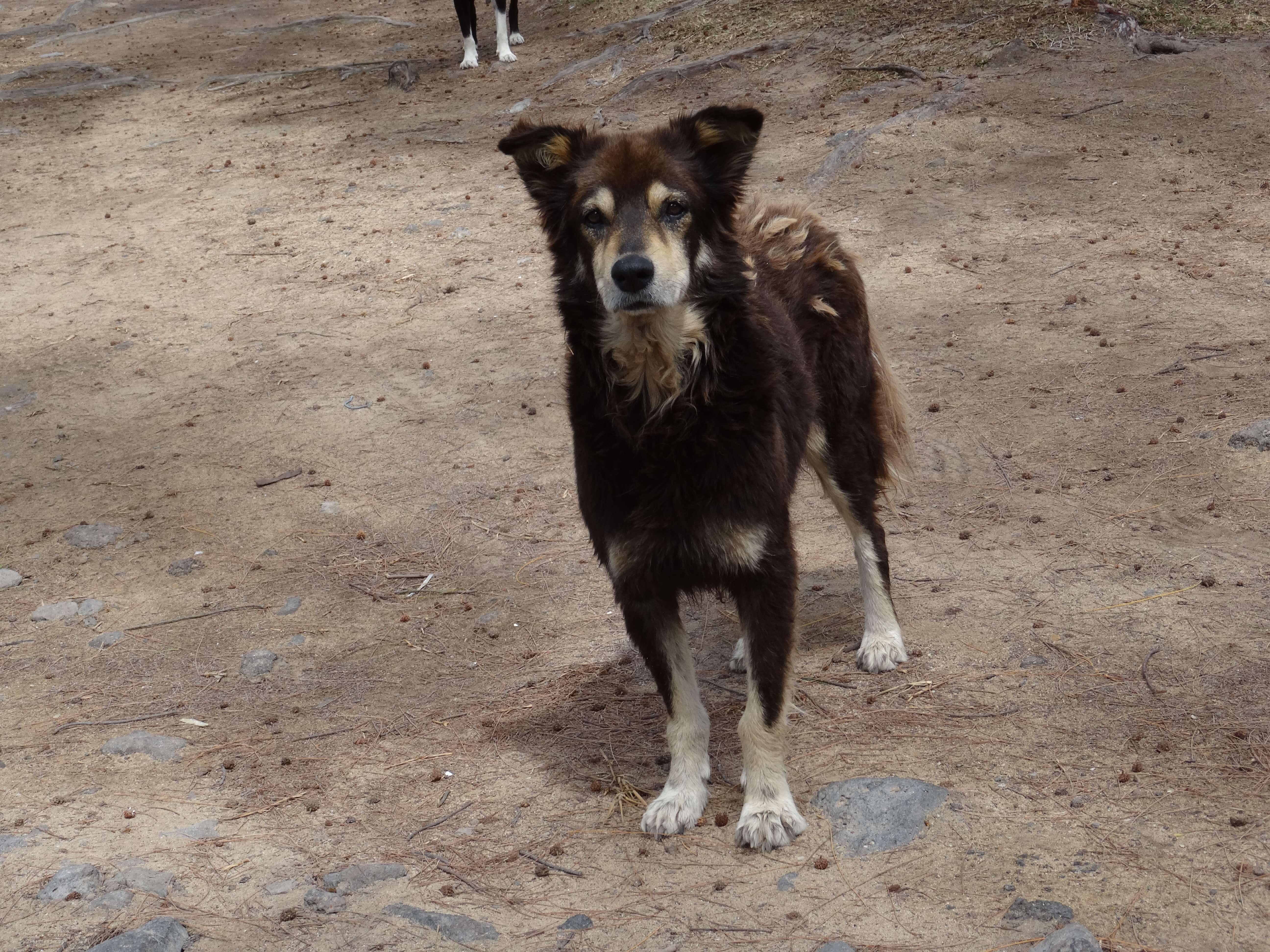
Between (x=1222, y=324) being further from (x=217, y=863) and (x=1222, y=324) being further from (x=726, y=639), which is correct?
(x=217, y=863)

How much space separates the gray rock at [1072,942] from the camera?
3000 mm

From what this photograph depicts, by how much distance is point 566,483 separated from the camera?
22.3 ft

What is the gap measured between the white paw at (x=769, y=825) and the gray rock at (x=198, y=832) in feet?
5.71

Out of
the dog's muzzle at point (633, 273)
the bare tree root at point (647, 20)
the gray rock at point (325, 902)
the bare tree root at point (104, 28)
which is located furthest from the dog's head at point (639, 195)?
the bare tree root at point (104, 28)

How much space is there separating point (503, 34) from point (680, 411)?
43.5ft

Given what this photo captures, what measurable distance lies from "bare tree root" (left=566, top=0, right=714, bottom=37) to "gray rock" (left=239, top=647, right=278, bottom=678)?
11317 mm

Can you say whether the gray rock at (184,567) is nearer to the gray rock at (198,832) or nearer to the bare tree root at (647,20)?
the gray rock at (198,832)

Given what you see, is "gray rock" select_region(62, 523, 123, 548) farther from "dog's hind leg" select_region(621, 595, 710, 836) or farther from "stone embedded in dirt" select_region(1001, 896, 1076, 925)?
"stone embedded in dirt" select_region(1001, 896, 1076, 925)

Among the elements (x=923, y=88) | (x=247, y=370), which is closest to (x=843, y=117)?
(x=923, y=88)

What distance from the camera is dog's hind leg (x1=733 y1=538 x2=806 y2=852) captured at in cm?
389

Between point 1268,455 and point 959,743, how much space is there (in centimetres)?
281

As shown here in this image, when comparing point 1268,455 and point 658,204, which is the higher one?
point 658,204

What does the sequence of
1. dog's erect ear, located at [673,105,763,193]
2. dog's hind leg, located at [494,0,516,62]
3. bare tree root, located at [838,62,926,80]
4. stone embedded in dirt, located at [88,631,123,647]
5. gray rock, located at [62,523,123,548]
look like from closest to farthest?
dog's erect ear, located at [673,105,763,193], stone embedded in dirt, located at [88,631,123,647], gray rock, located at [62,523,123,548], bare tree root, located at [838,62,926,80], dog's hind leg, located at [494,0,516,62]

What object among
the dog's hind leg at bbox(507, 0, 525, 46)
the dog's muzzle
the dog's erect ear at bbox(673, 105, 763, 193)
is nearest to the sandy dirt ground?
the dog's muzzle
